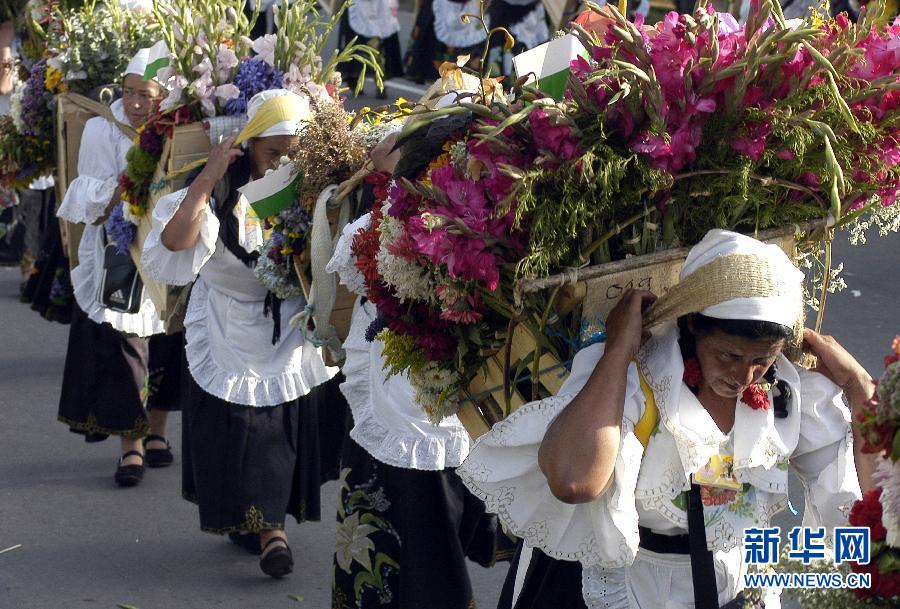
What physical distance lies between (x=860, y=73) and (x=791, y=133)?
27 centimetres

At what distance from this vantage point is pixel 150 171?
5812mm

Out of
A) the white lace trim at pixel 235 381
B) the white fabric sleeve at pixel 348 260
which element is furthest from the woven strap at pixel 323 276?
the white lace trim at pixel 235 381

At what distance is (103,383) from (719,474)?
4055 mm

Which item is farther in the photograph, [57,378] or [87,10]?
[57,378]

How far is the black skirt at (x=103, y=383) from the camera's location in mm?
6527

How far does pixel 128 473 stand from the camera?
21.2 feet

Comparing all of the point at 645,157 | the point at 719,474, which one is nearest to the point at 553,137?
the point at 645,157

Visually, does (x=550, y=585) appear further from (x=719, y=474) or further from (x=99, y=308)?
(x=99, y=308)

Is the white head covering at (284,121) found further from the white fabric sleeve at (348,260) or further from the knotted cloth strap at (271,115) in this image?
the white fabric sleeve at (348,260)

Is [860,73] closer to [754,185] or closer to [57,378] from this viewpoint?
[754,185]

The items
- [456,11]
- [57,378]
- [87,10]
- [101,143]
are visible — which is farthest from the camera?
[456,11]

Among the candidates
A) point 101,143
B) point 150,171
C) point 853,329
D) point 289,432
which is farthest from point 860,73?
point 853,329

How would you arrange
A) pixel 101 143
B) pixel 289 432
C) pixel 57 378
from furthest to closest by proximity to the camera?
pixel 57 378 → pixel 101 143 → pixel 289 432

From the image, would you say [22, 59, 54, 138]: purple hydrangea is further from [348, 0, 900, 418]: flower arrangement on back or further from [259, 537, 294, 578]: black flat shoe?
[348, 0, 900, 418]: flower arrangement on back
